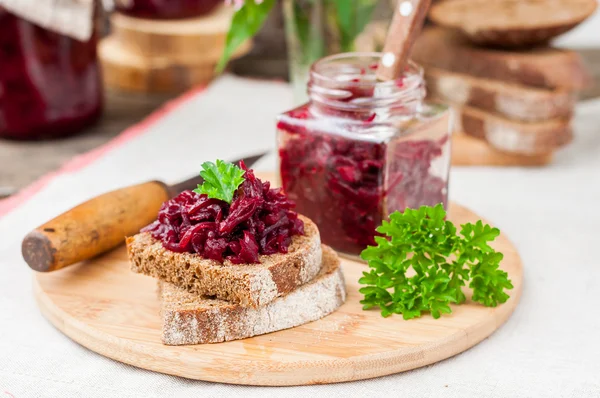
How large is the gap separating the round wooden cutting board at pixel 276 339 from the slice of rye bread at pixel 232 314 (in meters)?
0.03

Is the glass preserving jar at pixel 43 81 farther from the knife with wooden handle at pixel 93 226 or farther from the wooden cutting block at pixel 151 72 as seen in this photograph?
the knife with wooden handle at pixel 93 226

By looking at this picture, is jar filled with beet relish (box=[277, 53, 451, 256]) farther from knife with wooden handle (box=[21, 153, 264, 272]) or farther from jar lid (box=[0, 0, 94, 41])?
jar lid (box=[0, 0, 94, 41])

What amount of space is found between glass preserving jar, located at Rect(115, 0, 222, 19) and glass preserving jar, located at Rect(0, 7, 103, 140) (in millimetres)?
899

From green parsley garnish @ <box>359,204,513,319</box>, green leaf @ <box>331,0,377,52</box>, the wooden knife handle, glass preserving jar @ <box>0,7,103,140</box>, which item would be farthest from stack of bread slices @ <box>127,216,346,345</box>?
glass preserving jar @ <box>0,7,103,140</box>

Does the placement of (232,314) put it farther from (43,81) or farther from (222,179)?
(43,81)

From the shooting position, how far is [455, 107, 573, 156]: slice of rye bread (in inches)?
159

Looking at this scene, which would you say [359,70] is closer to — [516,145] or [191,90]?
[516,145]

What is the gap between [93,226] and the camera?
287cm

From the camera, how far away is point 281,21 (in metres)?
6.59

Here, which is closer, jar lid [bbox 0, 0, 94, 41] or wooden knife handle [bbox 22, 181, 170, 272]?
wooden knife handle [bbox 22, 181, 170, 272]

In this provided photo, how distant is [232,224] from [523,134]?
2101 mm

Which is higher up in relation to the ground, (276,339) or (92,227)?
(92,227)

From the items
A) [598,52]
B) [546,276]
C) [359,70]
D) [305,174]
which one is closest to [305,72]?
[359,70]

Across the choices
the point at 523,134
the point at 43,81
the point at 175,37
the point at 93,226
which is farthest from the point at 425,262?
the point at 175,37
